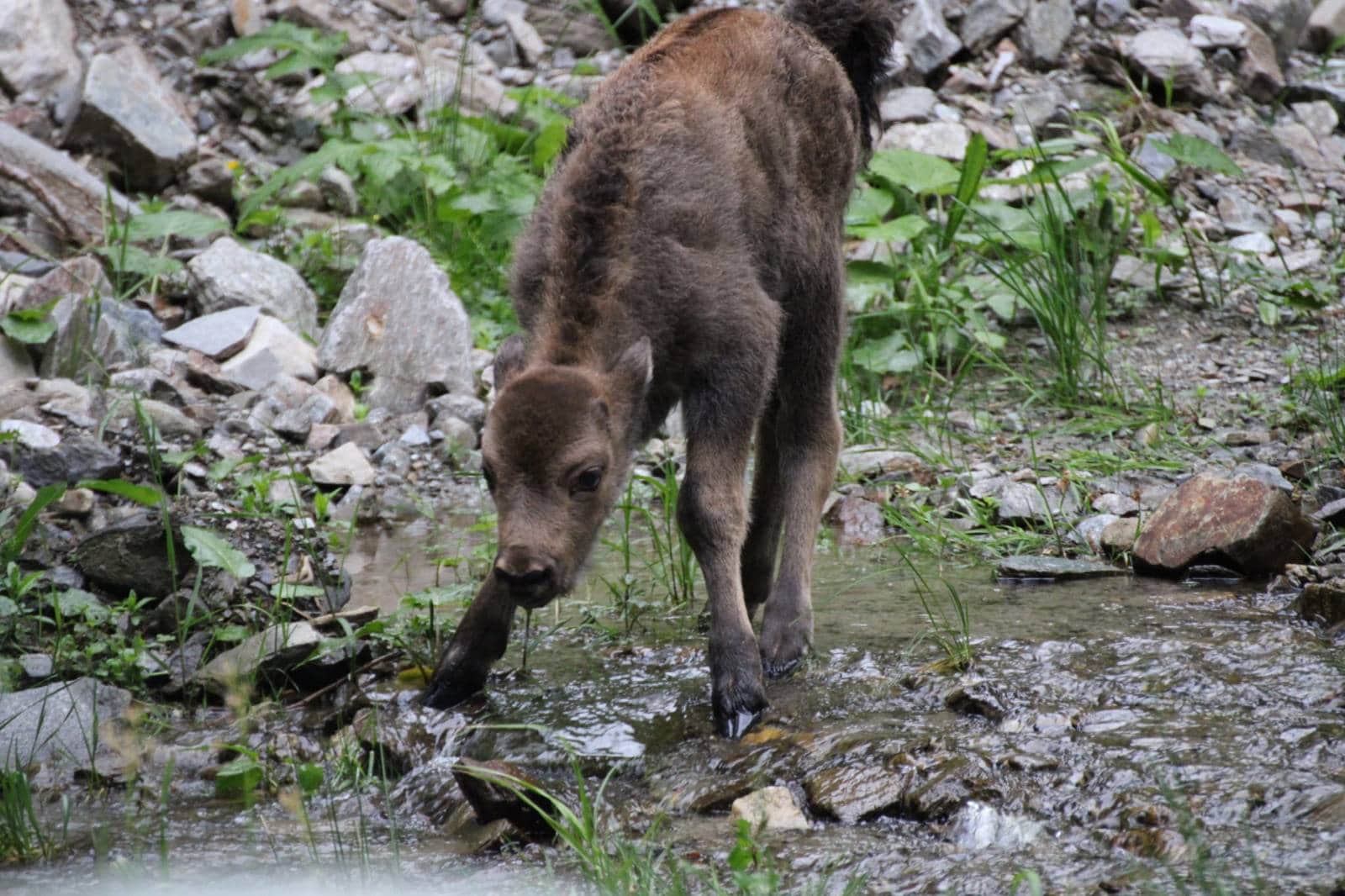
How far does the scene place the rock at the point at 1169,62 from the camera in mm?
12812

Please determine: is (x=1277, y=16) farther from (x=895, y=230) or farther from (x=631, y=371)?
(x=631, y=371)

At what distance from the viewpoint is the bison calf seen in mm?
4887

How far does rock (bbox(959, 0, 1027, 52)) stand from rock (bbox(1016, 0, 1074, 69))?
153mm

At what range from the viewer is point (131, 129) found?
442 inches

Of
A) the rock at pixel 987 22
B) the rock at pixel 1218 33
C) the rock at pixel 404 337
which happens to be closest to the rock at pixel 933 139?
the rock at pixel 987 22

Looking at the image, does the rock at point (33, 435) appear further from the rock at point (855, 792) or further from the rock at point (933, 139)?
the rock at point (933, 139)

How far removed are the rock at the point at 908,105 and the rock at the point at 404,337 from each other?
4318mm

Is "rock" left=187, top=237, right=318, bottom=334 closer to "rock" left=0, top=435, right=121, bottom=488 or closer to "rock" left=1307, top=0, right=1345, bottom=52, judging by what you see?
"rock" left=0, top=435, right=121, bottom=488

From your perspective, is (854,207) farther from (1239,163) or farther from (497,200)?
(1239,163)

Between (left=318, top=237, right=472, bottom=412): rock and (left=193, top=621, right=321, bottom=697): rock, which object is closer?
(left=193, top=621, right=321, bottom=697): rock

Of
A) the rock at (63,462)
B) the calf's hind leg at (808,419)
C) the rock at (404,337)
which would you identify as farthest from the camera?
the rock at (404,337)

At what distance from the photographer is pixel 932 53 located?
1293 centimetres

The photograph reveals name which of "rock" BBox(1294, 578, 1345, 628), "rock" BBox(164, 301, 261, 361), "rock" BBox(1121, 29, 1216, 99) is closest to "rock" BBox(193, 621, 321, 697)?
"rock" BBox(1294, 578, 1345, 628)

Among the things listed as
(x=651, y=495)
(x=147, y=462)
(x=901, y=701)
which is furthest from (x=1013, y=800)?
(x=147, y=462)
